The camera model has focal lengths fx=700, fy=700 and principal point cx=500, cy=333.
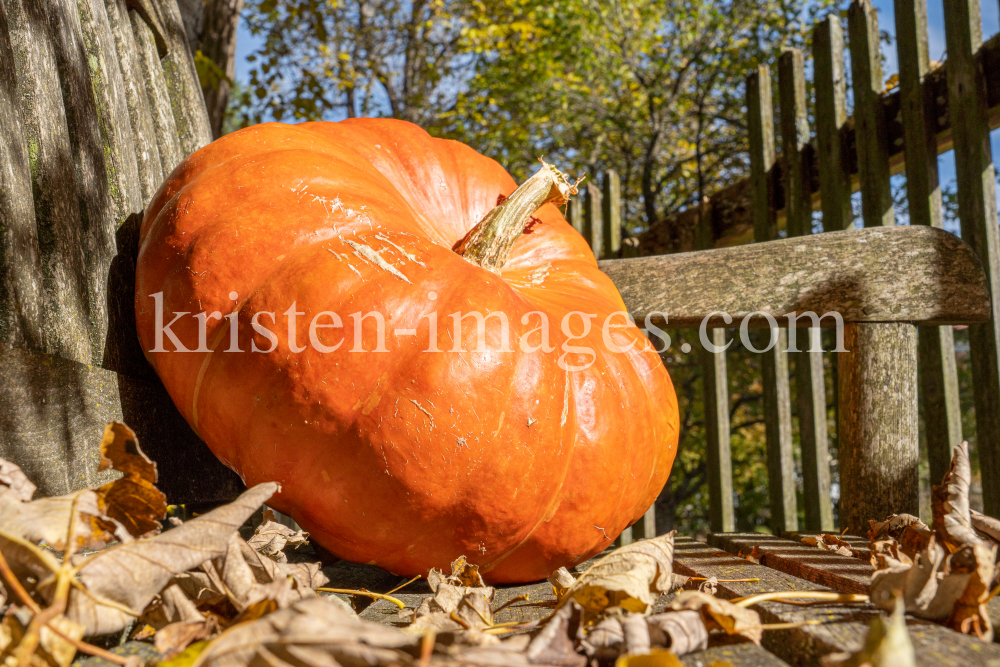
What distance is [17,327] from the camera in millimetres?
1241

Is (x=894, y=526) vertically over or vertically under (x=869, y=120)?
under

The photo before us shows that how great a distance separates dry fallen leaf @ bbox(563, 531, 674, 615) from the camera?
35.2 inches

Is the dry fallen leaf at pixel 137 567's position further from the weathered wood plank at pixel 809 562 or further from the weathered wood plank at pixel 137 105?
the weathered wood plank at pixel 137 105

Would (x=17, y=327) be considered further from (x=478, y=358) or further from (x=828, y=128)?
(x=828, y=128)

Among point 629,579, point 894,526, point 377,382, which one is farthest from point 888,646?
point 894,526

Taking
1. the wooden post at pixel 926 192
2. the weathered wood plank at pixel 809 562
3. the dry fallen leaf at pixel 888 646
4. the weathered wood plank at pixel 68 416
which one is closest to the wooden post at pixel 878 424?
the weathered wood plank at pixel 809 562

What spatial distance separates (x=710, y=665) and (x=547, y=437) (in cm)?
61

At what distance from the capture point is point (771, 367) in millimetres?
A: 2850

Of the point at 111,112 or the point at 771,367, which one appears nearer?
the point at 111,112

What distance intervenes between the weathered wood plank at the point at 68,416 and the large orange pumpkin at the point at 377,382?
130 millimetres

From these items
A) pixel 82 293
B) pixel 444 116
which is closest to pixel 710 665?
pixel 82 293

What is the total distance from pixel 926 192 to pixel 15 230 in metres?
2.42

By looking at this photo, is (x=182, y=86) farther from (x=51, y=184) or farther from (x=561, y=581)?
(x=561, y=581)

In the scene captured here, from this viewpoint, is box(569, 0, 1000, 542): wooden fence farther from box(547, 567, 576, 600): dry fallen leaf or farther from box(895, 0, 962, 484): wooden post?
box(547, 567, 576, 600): dry fallen leaf
